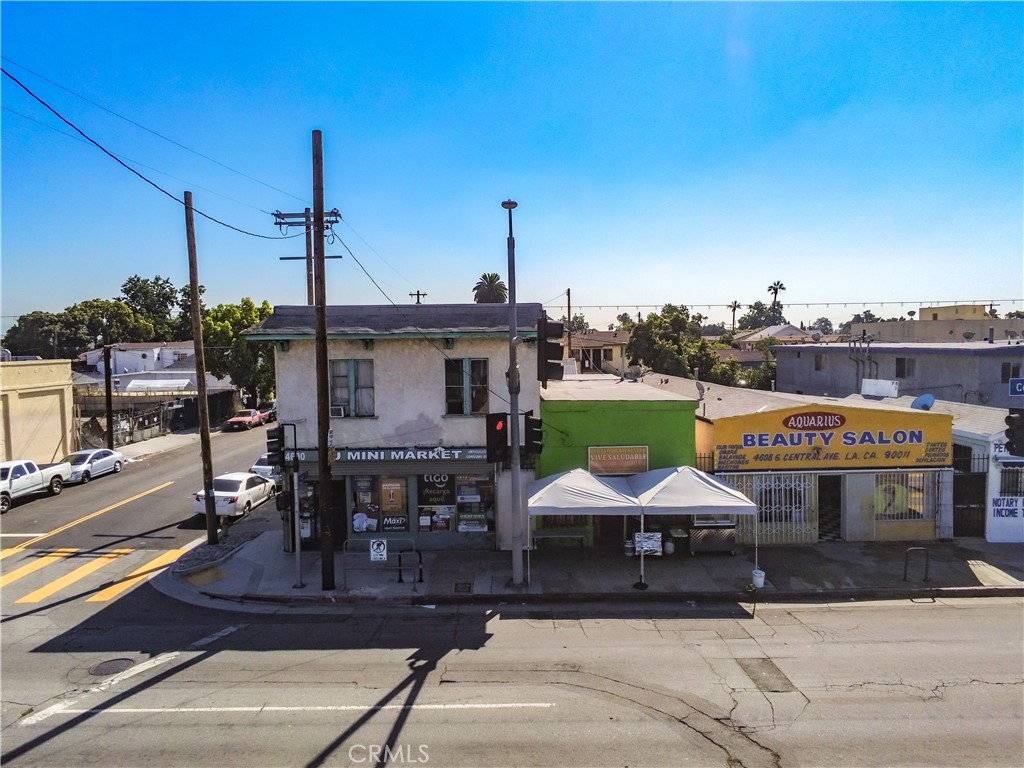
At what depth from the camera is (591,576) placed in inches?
556

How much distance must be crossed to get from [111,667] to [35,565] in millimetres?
7914

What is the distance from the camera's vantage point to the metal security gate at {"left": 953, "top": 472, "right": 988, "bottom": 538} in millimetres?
16703

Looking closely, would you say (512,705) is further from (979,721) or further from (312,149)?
(312,149)

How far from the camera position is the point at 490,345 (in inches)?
631

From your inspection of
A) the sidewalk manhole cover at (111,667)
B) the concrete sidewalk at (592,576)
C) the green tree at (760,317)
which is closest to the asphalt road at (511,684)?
the sidewalk manhole cover at (111,667)

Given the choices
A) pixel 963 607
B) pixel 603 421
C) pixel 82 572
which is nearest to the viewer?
pixel 963 607

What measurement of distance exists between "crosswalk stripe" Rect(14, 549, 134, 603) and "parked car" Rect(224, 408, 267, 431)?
24.9 meters

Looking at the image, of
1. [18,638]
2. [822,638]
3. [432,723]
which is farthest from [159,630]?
A: [822,638]

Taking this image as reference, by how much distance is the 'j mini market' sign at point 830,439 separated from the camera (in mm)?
16359

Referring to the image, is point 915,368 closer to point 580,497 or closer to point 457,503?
point 580,497

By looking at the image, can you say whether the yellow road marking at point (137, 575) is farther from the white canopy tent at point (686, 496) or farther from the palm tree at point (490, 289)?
the palm tree at point (490, 289)

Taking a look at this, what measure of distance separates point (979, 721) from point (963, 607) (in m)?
5.31

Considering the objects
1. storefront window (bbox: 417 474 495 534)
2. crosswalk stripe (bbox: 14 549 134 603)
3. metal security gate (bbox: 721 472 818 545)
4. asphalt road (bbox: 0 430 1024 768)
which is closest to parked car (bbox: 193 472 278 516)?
crosswalk stripe (bbox: 14 549 134 603)

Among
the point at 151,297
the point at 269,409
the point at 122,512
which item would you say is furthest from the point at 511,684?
the point at 151,297
